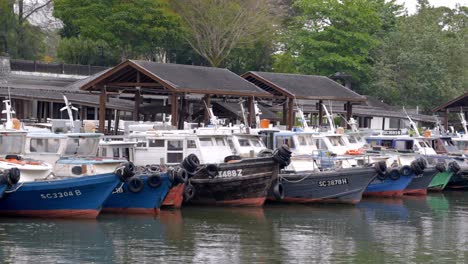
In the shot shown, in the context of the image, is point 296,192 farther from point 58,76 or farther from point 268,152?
point 58,76

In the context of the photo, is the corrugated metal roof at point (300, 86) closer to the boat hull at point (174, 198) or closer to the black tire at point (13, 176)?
the boat hull at point (174, 198)

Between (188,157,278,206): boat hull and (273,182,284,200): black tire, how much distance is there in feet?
0.97

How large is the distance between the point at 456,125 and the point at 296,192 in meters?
35.1

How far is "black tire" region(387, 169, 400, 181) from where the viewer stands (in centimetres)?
3942

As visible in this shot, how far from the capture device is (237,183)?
3416cm

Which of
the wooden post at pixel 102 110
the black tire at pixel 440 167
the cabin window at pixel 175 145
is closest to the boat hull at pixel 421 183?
the black tire at pixel 440 167

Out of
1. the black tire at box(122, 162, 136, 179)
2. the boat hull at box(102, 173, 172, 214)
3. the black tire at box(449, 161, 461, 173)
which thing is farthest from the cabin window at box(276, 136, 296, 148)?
the black tire at box(122, 162, 136, 179)

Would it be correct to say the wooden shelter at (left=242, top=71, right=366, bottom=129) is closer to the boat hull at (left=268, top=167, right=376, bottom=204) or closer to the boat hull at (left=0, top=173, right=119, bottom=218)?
the boat hull at (left=268, top=167, right=376, bottom=204)

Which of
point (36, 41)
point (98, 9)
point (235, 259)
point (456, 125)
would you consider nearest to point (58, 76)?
point (98, 9)

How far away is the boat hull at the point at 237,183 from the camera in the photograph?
33.8m

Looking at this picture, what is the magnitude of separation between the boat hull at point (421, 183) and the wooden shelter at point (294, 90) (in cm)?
682

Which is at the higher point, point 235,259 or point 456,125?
point 456,125

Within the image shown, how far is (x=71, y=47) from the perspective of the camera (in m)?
65.2

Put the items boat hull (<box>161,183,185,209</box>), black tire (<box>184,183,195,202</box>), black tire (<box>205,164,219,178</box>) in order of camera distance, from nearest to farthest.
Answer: boat hull (<box>161,183,185,209</box>), black tire (<box>205,164,219,178</box>), black tire (<box>184,183,195,202</box>)
